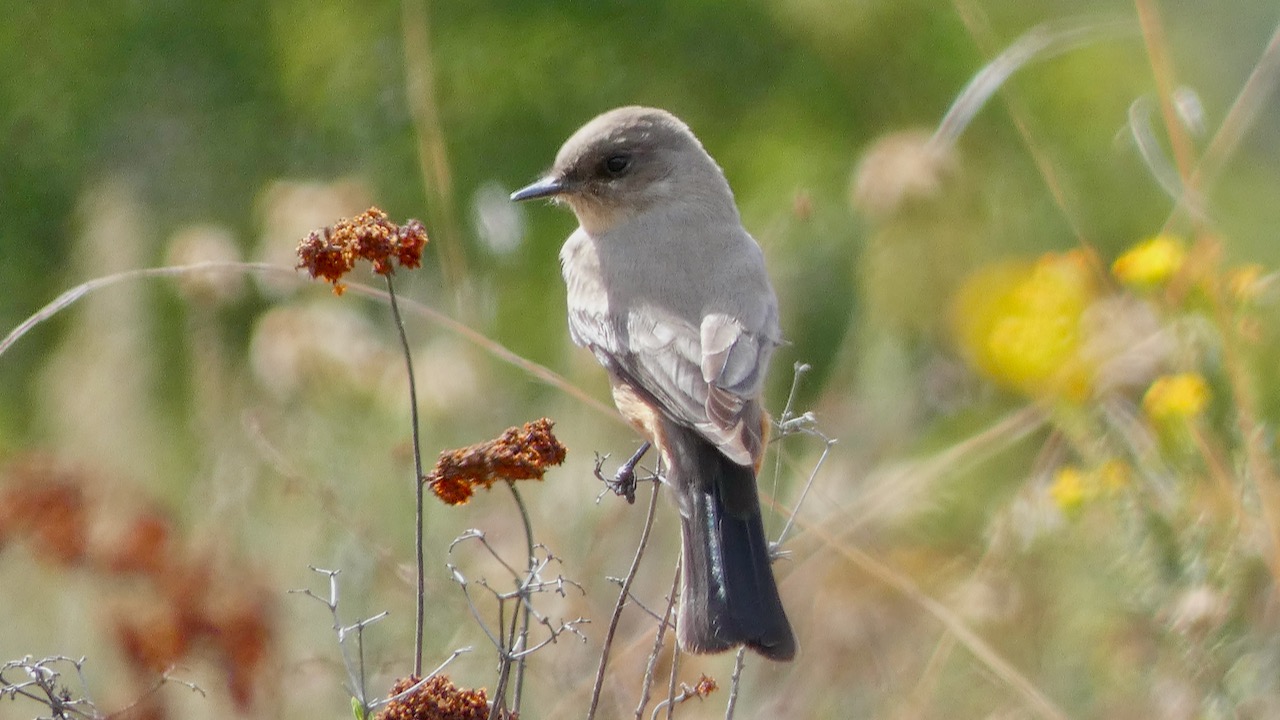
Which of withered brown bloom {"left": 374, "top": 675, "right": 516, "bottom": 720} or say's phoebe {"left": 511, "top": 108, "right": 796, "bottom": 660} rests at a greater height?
say's phoebe {"left": 511, "top": 108, "right": 796, "bottom": 660}

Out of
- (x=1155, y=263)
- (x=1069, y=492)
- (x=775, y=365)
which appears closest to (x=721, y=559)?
(x=1069, y=492)

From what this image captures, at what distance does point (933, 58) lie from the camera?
6.32 meters

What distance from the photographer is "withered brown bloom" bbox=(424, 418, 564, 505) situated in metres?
2.25

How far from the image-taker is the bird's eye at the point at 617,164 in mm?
3885

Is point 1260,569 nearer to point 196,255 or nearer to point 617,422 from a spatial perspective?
point 617,422

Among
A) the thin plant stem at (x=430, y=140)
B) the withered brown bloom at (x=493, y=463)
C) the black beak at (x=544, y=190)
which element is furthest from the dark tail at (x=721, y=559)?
the thin plant stem at (x=430, y=140)

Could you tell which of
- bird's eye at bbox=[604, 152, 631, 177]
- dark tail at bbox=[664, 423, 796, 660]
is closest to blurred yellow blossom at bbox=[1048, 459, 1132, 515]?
dark tail at bbox=[664, 423, 796, 660]

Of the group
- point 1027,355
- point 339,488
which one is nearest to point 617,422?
point 339,488

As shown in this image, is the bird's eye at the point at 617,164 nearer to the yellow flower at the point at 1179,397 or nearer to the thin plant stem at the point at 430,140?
the thin plant stem at the point at 430,140

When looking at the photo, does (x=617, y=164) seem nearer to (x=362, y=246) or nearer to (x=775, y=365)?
(x=775, y=365)

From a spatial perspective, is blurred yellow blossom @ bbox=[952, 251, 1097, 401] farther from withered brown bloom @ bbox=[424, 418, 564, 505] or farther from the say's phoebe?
withered brown bloom @ bbox=[424, 418, 564, 505]

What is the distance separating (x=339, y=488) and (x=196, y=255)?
0.87m

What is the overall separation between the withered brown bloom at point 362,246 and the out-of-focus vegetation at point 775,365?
27.5 inches

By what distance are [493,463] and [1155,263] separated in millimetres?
2330
